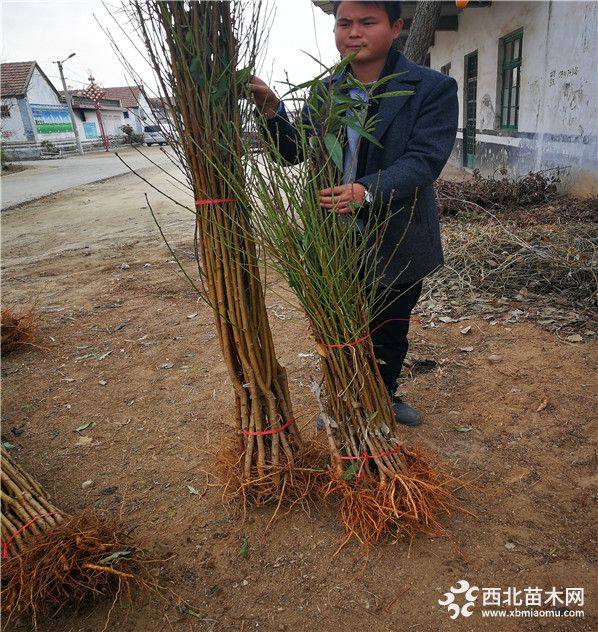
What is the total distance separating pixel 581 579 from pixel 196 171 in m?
1.76

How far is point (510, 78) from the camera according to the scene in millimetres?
8359

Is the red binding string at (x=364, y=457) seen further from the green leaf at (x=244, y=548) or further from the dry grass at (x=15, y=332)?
the dry grass at (x=15, y=332)

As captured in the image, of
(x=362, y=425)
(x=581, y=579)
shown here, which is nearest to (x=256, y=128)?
(x=362, y=425)

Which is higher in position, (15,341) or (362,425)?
(362,425)

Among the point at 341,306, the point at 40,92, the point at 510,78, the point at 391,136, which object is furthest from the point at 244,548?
the point at 40,92

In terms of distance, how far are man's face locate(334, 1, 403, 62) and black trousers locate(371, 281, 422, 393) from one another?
2.96 feet

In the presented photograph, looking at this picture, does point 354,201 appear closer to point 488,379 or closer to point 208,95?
point 208,95

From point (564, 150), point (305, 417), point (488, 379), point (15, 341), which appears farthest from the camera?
point (564, 150)

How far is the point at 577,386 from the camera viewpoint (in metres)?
2.55

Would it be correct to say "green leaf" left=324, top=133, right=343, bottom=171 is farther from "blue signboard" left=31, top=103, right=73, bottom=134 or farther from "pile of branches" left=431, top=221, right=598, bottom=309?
"blue signboard" left=31, top=103, right=73, bottom=134

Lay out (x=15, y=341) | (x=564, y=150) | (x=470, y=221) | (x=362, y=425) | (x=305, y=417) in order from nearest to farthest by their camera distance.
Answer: (x=362, y=425) < (x=305, y=417) < (x=15, y=341) < (x=470, y=221) < (x=564, y=150)

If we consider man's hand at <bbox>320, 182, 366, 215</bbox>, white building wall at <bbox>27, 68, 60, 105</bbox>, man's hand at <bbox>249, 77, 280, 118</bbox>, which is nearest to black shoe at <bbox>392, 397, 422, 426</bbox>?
man's hand at <bbox>320, 182, 366, 215</bbox>

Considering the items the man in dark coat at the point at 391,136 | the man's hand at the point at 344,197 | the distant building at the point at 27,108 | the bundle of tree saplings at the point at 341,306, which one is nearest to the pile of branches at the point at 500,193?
the man in dark coat at the point at 391,136

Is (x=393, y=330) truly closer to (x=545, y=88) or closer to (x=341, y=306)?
(x=341, y=306)
